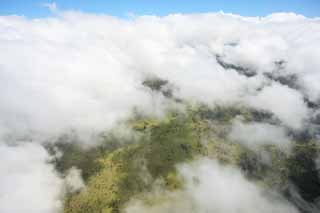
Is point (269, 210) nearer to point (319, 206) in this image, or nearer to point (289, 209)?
point (289, 209)

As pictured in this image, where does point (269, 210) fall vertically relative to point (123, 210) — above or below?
below

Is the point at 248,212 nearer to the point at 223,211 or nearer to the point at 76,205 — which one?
the point at 223,211

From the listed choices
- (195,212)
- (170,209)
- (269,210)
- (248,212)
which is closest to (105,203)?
(170,209)

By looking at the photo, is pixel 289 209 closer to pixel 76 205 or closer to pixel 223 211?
pixel 223 211

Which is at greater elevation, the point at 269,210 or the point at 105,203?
the point at 105,203

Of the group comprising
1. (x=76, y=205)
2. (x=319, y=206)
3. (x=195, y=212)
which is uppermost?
(x=76, y=205)

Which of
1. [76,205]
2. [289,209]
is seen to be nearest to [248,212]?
[289,209]

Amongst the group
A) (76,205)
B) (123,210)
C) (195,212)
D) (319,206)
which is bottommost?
(319,206)

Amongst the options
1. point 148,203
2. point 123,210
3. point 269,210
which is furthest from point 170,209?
point 269,210
